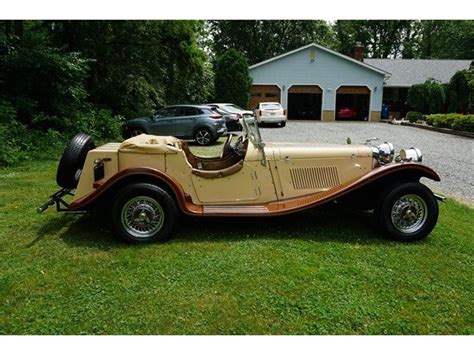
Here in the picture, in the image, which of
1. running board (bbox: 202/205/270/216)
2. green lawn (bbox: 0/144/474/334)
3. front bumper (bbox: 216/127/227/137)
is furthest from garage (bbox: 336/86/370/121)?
running board (bbox: 202/205/270/216)

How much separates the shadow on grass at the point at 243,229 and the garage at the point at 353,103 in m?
26.8

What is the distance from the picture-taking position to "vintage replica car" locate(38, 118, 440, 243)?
4.47m

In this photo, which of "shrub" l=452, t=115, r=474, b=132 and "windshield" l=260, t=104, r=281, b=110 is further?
"windshield" l=260, t=104, r=281, b=110

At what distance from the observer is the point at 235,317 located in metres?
3.07

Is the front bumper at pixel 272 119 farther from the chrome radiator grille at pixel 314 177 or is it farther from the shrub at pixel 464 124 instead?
the chrome radiator grille at pixel 314 177

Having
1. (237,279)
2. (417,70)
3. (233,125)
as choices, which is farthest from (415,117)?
(237,279)

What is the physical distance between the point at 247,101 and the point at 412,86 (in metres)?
12.2

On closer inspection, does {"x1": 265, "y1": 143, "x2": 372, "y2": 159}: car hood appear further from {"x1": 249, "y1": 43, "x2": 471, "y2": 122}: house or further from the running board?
{"x1": 249, "y1": 43, "x2": 471, "y2": 122}: house

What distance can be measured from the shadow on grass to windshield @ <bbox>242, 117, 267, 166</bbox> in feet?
2.82

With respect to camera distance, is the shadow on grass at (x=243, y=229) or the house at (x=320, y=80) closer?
the shadow on grass at (x=243, y=229)

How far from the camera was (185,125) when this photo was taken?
13.9 m

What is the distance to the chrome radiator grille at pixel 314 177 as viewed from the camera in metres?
4.79

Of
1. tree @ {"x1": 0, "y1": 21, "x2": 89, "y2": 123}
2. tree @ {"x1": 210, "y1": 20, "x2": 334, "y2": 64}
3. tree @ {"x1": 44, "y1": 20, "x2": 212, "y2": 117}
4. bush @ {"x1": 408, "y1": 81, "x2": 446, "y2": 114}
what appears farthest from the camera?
tree @ {"x1": 210, "y1": 20, "x2": 334, "y2": 64}

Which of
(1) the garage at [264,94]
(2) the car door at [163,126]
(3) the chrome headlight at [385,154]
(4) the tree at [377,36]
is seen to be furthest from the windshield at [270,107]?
(4) the tree at [377,36]
